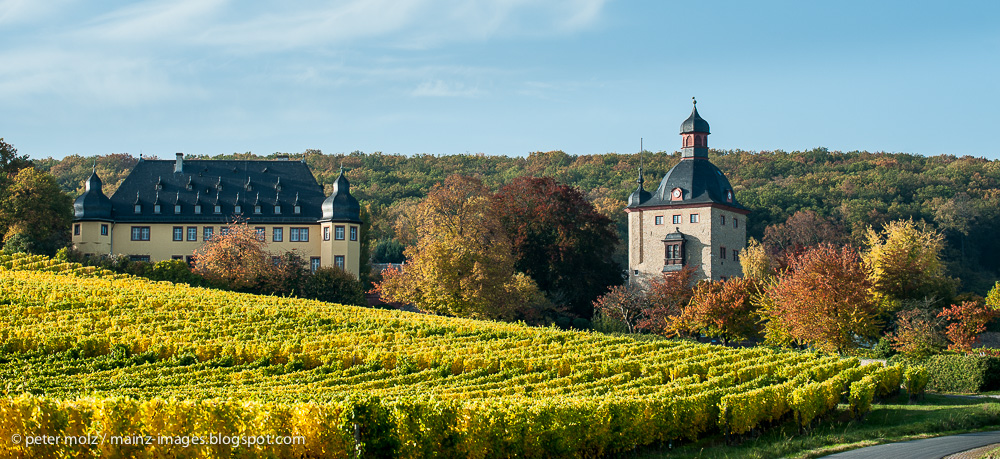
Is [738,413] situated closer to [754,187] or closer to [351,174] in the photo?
[754,187]

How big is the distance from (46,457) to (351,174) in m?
102

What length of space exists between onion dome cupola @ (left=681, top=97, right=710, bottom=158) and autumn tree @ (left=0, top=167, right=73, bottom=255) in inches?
1648

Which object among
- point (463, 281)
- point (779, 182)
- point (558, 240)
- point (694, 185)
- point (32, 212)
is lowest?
point (463, 281)

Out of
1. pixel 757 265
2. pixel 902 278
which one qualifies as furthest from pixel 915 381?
pixel 757 265

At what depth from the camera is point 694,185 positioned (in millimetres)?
66438

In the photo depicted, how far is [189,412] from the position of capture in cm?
1664

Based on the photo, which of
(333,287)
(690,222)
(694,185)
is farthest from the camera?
(694,185)

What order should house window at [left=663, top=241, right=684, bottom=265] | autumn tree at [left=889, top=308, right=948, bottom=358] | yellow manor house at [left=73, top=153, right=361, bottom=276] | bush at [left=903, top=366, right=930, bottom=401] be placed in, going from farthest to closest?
house window at [left=663, top=241, right=684, bottom=265] < yellow manor house at [left=73, top=153, right=361, bottom=276] < autumn tree at [left=889, top=308, right=948, bottom=358] < bush at [left=903, top=366, right=930, bottom=401]

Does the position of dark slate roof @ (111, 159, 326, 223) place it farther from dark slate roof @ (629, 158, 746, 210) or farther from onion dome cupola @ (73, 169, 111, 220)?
dark slate roof @ (629, 158, 746, 210)

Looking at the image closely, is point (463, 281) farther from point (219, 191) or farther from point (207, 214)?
point (219, 191)

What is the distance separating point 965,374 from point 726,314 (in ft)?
48.1

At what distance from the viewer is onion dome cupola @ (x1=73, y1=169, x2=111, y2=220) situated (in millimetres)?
62438

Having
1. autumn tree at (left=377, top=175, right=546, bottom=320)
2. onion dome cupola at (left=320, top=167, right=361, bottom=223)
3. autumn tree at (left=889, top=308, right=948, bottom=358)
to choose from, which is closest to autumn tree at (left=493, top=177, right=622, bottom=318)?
autumn tree at (left=377, top=175, right=546, bottom=320)

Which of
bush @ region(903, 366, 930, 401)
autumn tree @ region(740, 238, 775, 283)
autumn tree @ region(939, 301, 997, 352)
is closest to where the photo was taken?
bush @ region(903, 366, 930, 401)
